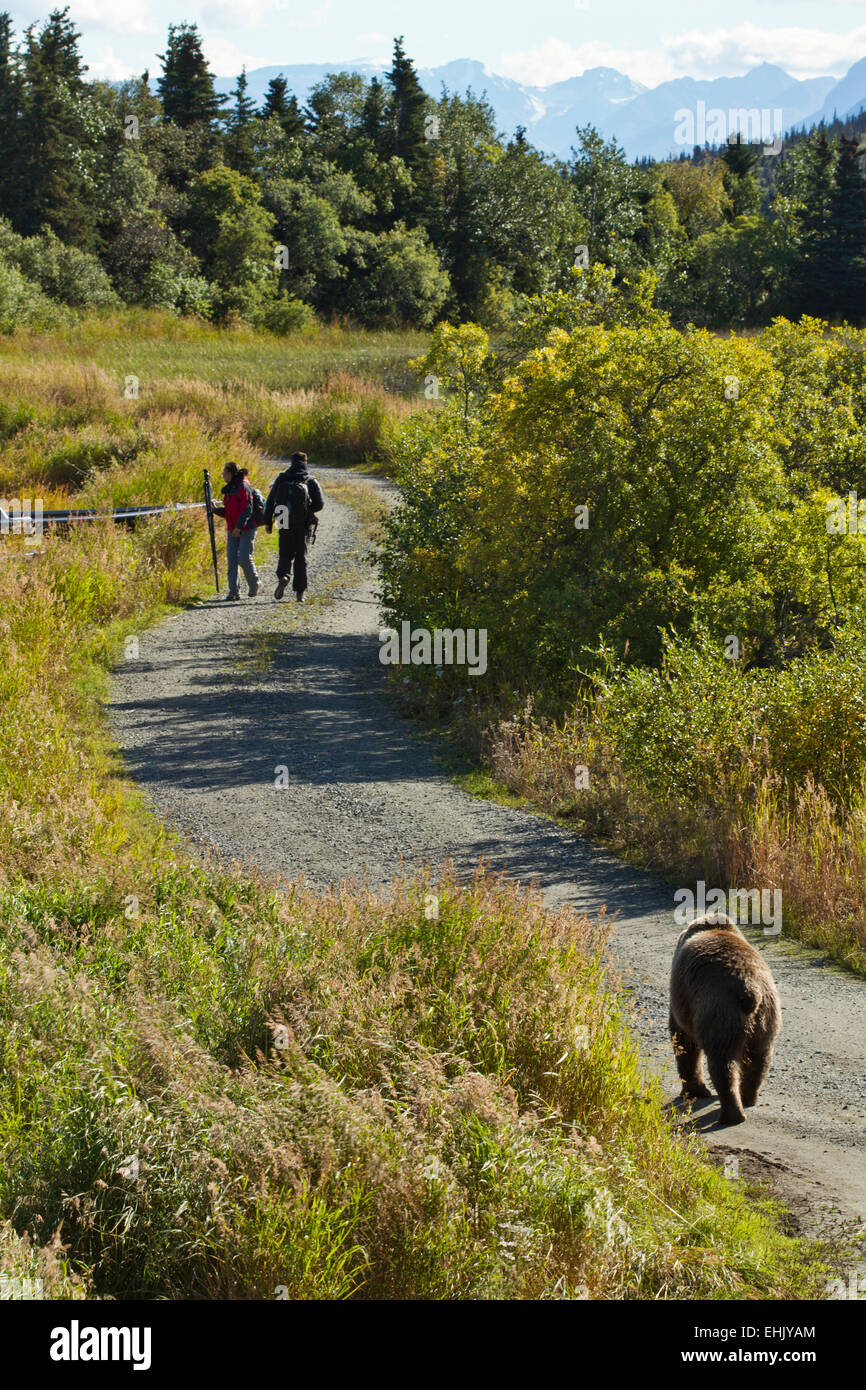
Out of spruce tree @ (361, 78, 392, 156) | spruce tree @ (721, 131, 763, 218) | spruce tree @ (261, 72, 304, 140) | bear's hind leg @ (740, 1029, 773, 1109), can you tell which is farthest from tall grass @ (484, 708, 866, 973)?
spruce tree @ (721, 131, 763, 218)

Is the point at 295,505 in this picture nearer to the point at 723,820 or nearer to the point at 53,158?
the point at 723,820

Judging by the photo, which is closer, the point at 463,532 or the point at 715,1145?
the point at 715,1145

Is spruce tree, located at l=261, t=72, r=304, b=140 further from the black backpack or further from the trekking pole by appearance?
the black backpack

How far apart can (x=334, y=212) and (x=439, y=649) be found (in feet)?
164

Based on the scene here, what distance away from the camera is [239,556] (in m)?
17.8

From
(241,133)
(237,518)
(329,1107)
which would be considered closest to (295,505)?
(237,518)

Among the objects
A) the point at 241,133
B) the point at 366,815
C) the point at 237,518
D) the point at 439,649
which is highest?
the point at 241,133

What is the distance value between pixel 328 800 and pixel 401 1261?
661 cm

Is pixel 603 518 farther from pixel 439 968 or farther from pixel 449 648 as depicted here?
pixel 439 968

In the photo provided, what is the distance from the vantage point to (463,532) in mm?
15148

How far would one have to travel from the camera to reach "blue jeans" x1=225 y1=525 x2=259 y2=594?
17375 millimetres

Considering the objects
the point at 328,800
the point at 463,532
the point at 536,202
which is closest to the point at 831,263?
the point at 536,202

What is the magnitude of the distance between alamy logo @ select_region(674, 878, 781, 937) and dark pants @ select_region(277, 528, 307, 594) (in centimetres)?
1029

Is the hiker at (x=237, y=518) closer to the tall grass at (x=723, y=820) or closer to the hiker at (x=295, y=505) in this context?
the hiker at (x=295, y=505)
